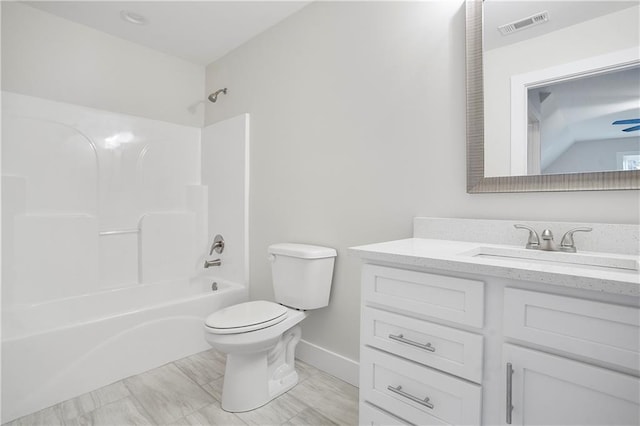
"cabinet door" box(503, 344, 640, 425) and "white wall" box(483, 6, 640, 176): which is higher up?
"white wall" box(483, 6, 640, 176)

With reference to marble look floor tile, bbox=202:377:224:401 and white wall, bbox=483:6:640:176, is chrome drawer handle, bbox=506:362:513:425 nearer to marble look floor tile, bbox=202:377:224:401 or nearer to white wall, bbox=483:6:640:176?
white wall, bbox=483:6:640:176

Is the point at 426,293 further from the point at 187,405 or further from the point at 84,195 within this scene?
the point at 84,195

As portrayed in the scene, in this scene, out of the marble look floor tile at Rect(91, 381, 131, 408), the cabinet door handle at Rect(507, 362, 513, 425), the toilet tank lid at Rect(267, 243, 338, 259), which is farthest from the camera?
the toilet tank lid at Rect(267, 243, 338, 259)

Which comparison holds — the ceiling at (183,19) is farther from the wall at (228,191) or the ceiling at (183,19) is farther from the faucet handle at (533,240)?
the faucet handle at (533,240)

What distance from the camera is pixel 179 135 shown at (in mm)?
2971

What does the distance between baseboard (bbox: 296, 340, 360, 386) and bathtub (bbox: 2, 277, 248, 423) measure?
0.70 metres

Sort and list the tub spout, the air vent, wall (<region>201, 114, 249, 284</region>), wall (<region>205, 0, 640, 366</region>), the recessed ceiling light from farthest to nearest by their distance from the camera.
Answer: the tub spout → wall (<region>201, 114, 249, 284</region>) → the recessed ceiling light → wall (<region>205, 0, 640, 366</region>) → the air vent

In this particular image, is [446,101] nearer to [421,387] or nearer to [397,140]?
[397,140]

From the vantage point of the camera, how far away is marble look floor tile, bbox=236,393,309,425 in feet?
5.28

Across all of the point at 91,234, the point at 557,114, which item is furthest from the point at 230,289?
the point at 557,114

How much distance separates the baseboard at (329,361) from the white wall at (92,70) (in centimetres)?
225

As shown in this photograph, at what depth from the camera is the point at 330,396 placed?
1.80 metres

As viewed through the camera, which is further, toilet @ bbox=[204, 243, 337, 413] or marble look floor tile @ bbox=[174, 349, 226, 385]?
marble look floor tile @ bbox=[174, 349, 226, 385]

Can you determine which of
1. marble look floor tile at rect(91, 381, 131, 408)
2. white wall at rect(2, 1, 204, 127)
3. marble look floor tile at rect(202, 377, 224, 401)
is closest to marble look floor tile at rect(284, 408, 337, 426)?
marble look floor tile at rect(202, 377, 224, 401)
